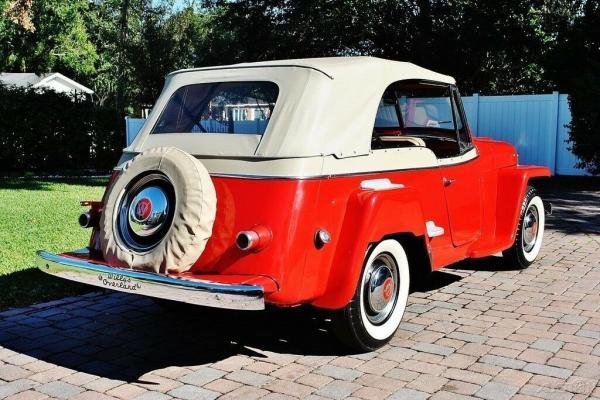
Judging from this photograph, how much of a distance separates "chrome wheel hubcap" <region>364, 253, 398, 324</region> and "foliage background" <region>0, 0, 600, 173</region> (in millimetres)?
9993

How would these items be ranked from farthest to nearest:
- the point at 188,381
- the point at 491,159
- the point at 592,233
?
the point at 592,233 → the point at 491,159 → the point at 188,381

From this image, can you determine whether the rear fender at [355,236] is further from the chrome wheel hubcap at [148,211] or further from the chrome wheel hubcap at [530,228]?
the chrome wheel hubcap at [530,228]

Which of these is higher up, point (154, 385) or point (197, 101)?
point (197, 101)

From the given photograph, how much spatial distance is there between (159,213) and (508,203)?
11.2 feet

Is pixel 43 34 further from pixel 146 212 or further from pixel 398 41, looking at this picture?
pixel 146 212

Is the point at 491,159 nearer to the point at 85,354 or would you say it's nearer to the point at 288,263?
the point at 288,263

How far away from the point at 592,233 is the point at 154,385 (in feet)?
22.0

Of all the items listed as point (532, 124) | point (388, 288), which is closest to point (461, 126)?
point (388, 288)

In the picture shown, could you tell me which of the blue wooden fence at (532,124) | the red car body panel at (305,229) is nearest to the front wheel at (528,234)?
the red car body panel at (305,229)

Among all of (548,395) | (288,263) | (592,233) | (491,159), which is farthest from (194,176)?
(592,233)

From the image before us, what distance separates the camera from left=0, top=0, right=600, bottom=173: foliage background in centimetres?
1449

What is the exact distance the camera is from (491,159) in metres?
5.93

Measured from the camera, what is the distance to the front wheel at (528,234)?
645 centimetres

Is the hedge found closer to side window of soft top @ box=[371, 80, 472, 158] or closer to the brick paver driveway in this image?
the brick paver driveway
